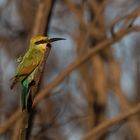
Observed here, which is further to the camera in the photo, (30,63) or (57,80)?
(57,80)

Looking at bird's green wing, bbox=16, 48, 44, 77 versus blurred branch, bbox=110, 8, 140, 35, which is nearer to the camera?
bird's green wing, bbox=16, 48, 44, 77

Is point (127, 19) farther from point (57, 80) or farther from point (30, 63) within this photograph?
point (30, 63)

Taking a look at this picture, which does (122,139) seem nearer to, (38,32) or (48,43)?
(38,32)

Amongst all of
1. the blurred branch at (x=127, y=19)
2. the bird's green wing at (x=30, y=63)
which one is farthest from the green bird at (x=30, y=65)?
the blurred branch at (x=127, y=19)

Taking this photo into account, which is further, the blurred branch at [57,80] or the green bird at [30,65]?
the blurred branch at [57,80]

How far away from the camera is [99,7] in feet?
20.6

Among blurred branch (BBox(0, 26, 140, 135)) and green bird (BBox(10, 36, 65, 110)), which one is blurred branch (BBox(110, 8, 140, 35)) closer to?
blurred branch (BBox(0, 26, 140, 135))

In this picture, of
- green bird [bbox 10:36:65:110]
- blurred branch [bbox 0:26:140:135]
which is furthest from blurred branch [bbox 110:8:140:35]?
green bird [bbox 10:36:65:110]

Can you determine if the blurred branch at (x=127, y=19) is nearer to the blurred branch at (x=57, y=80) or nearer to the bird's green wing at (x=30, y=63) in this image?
the blurred branch at (x=57, y=80)

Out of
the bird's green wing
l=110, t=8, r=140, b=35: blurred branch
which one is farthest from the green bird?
l=110, t=8, r=140, b=35: blurred branch

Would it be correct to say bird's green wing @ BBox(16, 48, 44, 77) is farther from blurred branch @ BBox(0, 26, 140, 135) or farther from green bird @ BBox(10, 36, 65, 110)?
blurred branch @ BBox(0, 26, 140, 135)

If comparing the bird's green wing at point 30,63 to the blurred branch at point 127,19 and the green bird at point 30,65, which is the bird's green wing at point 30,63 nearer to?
the green bird at point 30,65

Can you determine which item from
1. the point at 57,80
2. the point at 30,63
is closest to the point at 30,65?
the point at 30,63

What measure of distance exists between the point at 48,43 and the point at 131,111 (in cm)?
239
